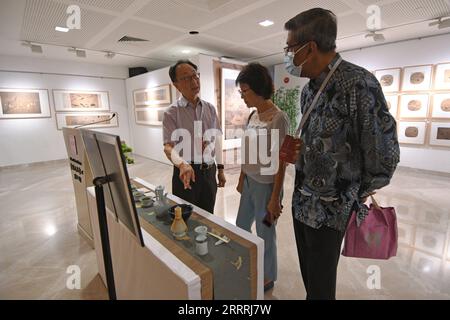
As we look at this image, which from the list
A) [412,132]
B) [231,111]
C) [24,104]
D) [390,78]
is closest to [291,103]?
[231,111]

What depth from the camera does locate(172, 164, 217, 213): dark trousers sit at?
1.84 m

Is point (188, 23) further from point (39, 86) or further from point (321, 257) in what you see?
point (39, 86)

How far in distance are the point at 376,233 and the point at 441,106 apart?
4863 mm

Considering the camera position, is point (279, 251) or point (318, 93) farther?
point (279, 251)

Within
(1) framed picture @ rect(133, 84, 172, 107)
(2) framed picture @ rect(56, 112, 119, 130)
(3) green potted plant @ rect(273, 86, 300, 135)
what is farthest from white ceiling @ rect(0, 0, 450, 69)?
(2) framed picture @ rect(56, 112, 119, 130)

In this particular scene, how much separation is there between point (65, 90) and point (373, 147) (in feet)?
24.3

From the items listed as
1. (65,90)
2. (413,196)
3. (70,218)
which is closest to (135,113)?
(65,90)

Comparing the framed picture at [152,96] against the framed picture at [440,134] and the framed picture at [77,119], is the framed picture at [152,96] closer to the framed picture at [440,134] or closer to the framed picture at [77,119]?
the framed picture at [77,119]

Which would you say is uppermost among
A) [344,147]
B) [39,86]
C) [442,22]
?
[442,22]

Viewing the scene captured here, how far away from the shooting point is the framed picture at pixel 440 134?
4477mm

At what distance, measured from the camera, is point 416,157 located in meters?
4.90

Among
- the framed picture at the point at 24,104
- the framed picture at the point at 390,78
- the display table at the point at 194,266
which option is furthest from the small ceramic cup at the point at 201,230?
the framed picture at the point at 24,104

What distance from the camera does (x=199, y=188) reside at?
1.87 meters
